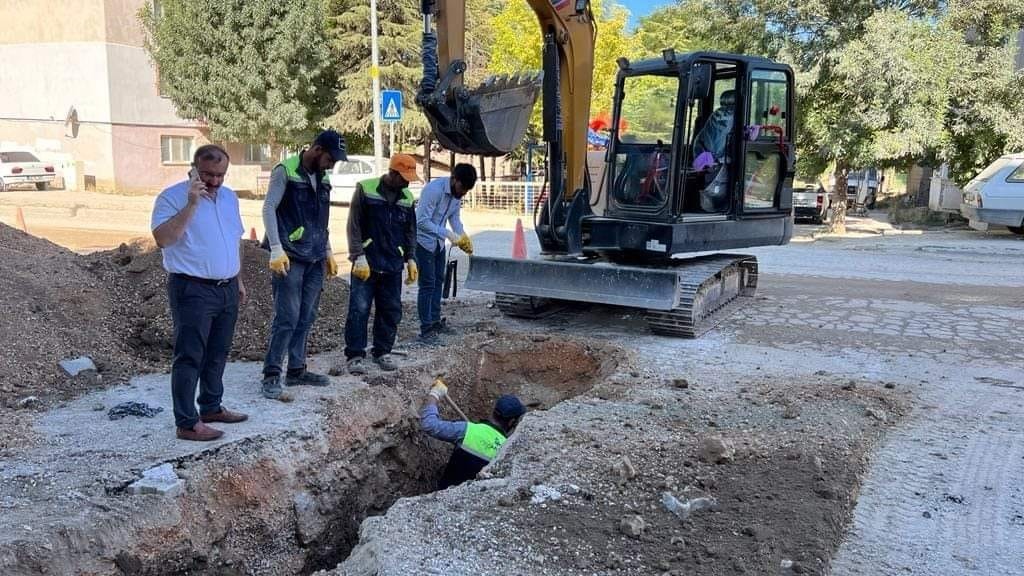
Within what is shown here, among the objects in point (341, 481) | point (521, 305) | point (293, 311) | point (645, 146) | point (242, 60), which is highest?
point (242, 60)

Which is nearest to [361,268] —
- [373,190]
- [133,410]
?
[373,190]

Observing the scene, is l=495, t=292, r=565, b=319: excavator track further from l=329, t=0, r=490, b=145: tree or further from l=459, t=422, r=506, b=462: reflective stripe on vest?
l=329, t=0, r=490, b=145: tree

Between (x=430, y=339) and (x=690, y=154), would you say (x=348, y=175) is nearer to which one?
(x=690, y=154)

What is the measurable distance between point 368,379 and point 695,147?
428 cm

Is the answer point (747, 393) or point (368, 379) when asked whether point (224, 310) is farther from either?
point (747, 393)

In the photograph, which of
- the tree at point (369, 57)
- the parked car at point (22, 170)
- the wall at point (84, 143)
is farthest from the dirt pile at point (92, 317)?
the wall at point (84, 143)

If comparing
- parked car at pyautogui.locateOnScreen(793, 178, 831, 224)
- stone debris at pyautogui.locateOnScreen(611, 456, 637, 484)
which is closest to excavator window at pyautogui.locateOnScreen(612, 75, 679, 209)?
stone debris at pyautogui.locateOnScreen(611, 456, 637, 484)

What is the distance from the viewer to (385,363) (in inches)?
255

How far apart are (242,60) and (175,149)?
7.54 metres

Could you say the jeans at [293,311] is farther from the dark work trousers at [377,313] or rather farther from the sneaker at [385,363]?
the sneaker at [385,363]

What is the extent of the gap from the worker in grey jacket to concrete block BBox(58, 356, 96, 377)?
1.48m

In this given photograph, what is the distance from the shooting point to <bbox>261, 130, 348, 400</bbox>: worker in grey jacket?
548 cm

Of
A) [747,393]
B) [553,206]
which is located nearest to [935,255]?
[553,206]

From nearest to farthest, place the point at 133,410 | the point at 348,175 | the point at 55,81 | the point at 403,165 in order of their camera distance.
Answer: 1. the point at 133,410
2. the point at 403,165
3. the point at 348,175
4. the point at 55,81
